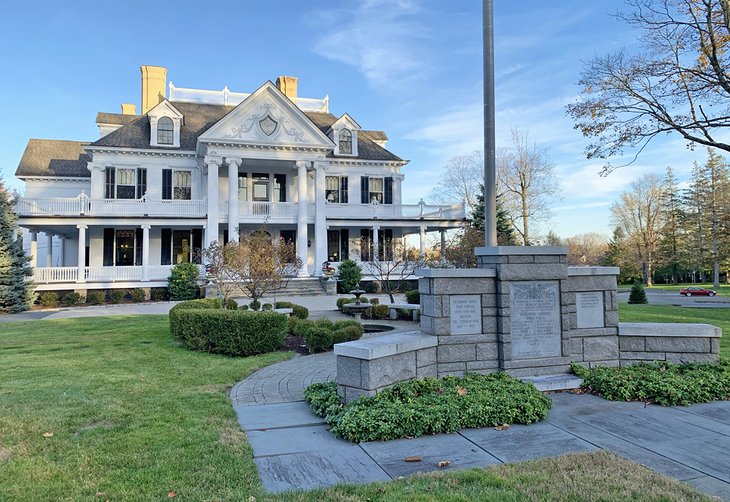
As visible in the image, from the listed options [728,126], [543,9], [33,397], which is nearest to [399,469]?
[33,397]

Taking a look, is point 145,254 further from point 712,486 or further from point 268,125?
point 712,486

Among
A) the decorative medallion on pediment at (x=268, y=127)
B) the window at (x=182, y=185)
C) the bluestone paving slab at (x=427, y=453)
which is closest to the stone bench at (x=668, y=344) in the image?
the bluestone paving slab at (x=427, y=453)

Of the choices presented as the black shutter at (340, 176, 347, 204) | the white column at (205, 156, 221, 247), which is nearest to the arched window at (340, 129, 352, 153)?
the black shutter at (340, 176, 347, 204)

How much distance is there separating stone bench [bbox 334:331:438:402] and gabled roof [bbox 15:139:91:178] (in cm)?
2867

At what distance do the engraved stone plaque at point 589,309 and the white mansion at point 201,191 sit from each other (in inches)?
646

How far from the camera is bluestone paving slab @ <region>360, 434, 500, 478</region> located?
3904mm

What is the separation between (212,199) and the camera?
25.2 m

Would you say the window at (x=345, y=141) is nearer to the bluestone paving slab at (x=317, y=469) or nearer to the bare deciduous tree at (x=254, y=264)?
the bare deciduous tree at (x=254, y=264)

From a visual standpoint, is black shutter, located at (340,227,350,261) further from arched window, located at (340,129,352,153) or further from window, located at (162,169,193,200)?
window, located at (162,169,193,200)

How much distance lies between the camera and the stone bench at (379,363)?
532 centimetres

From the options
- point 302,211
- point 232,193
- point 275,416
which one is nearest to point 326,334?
point 275,416

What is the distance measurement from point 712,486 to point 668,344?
4.00 m

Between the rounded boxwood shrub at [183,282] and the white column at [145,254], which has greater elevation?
the white column at [145,254]

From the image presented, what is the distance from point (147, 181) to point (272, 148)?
24.4 feet
